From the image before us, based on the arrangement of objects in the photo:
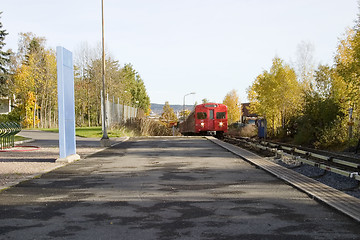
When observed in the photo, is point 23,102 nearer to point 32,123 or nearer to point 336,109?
point 32,123

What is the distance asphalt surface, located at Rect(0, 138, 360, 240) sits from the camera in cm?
546

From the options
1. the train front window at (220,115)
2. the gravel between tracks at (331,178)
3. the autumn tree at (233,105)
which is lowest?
the gravel between tracks at (331,178)

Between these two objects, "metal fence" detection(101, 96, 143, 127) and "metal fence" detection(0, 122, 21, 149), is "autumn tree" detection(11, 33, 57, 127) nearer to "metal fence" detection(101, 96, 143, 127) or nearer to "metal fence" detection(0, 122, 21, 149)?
"metal fence" detection(101, 96, 143, 127)

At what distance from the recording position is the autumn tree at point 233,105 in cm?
9331

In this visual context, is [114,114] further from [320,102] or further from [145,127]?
[320,102]

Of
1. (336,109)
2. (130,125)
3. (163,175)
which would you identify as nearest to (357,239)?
(163,175)

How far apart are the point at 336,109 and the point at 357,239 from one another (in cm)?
2054

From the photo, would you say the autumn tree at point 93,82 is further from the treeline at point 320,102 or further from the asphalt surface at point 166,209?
the asphalt surface at point 166,209

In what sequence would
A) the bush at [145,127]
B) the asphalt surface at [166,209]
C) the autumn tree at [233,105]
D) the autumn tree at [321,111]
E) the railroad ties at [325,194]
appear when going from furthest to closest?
the autumn tree at [233,105]
the bush at [145,127]
the autumn tree at [321,111]
the railroad ties at [325,194]
the asphalt surface at [166,209]

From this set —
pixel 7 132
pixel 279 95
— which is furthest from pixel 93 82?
pixel 7 132

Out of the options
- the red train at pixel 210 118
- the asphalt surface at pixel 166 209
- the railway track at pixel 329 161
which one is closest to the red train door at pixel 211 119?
the red train at pixel 210 118

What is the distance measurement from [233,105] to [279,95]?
5896 centimetres

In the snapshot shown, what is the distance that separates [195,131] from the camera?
39625mm

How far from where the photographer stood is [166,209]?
22.5ft
